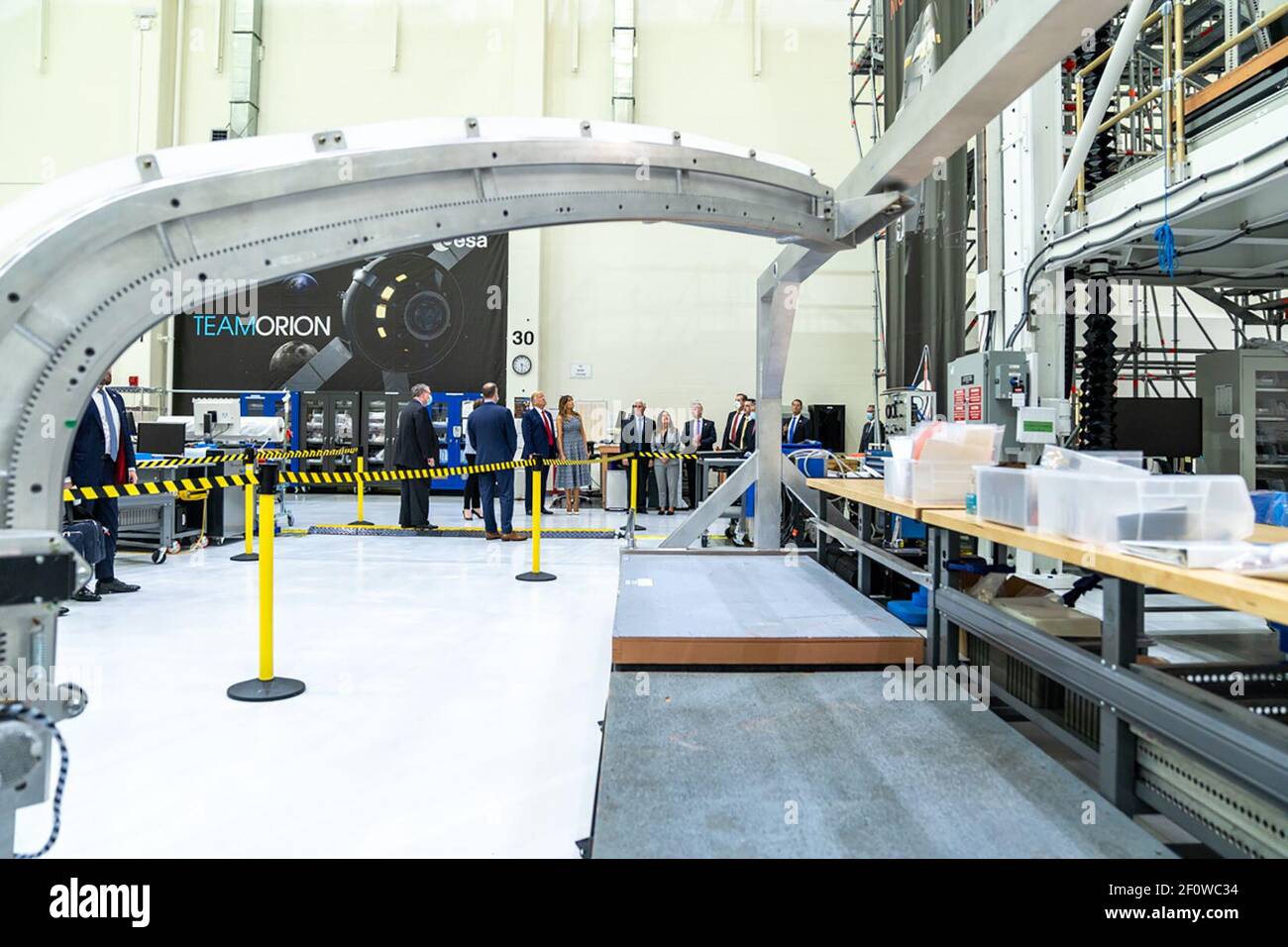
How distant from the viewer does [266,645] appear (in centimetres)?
321

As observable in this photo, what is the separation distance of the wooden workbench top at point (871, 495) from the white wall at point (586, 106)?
27.5 ft

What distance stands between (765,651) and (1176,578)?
1.28 meters

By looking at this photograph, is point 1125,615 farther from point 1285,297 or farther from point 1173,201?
point 1285,297

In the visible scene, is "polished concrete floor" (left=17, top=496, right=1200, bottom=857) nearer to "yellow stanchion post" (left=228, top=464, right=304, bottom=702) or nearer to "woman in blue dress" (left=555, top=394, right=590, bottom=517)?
"yellow stanchion post" (left=228, top=464, right=304, bottom=702)

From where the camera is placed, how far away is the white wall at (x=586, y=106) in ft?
39.8

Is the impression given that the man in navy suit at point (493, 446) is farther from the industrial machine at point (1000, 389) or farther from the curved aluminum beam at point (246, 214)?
the curved aluminum beam at point (246, 214)

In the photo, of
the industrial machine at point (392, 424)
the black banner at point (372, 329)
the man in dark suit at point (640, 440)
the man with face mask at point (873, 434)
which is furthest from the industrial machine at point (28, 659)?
the black banner at point (372, 329)

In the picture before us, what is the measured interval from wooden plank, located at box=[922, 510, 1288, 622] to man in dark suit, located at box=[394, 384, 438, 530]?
22.6 ft

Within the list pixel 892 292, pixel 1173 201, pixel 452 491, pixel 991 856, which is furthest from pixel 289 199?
pixel 452 491

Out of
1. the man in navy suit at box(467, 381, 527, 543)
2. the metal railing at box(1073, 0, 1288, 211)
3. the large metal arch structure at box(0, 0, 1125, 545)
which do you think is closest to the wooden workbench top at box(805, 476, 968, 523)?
the large metal arch structure at box(0, 0, 1125, 545)

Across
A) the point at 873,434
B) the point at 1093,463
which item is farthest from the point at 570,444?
the point at 1093,463

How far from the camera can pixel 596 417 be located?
1234cm

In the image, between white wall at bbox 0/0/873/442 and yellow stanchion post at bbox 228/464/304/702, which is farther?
white wall at bbox 0/0/873/442

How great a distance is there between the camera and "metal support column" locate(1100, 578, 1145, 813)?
1566 millimetres
